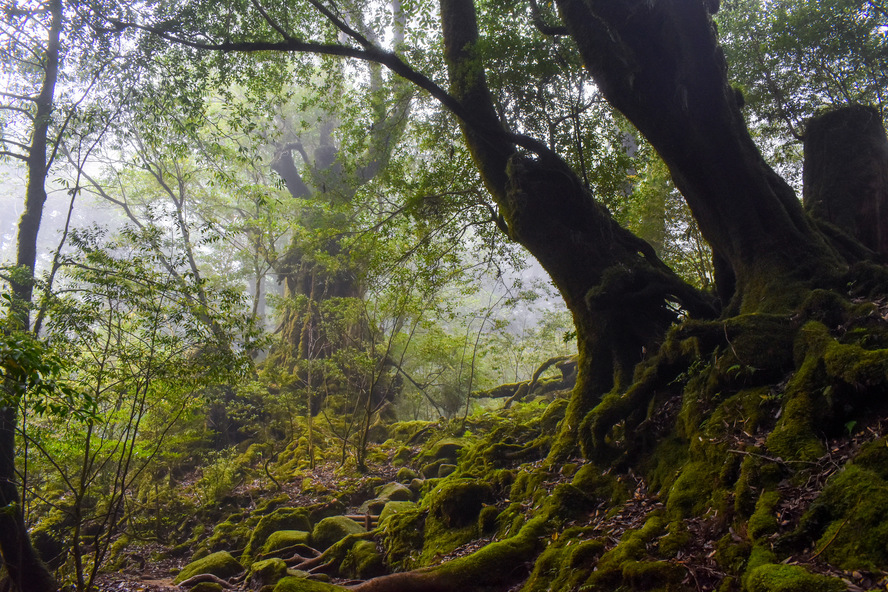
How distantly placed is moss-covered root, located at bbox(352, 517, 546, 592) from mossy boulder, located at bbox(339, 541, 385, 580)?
161cm

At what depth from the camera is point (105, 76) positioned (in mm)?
7941

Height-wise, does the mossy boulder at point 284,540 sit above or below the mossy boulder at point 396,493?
below

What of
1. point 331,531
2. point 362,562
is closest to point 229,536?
point 331,531

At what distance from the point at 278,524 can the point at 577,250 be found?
6.35 meters

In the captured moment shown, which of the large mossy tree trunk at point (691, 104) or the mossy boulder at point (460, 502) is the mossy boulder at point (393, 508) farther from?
the large mossy tree trunk at point (691, 104)

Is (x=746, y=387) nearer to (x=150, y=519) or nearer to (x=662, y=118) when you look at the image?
(x=662, y=118)

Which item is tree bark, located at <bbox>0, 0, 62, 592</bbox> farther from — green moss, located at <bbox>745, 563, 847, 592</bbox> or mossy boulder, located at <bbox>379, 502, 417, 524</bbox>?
green moss, located at <bbox>745, 563, 847, 592</bbox>

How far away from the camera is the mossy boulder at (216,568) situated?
21.6ft

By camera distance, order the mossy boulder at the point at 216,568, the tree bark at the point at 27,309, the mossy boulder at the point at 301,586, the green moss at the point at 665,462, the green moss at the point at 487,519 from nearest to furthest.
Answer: the mossy boulder at the point at 301,586 < the green moss at the point at 665,462 < the green moss at the point at 487,519 < the tree bark at the point at 27,309 < the mossy boulder at the point at 216,568

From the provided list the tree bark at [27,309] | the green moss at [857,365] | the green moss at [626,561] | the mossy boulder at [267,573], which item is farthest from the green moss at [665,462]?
the tree bark at [27,309]

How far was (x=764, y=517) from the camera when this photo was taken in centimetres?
281

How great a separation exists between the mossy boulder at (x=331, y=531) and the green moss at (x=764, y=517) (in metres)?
5.44

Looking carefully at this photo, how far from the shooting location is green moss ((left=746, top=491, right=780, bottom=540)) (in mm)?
2747

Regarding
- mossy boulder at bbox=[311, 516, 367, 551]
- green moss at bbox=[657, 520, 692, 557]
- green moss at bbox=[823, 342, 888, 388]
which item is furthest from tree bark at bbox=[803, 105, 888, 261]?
mossy boulder at bbox=[311, 516, 367, 551]
